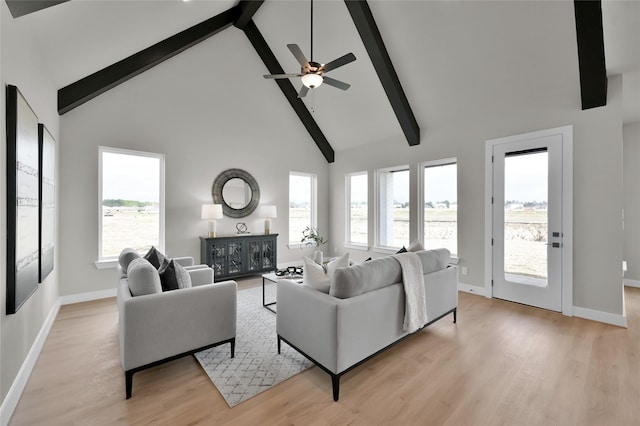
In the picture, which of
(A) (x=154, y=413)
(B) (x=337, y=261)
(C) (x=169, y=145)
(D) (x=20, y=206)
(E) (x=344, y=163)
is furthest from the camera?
(E) (x=344, y=163)

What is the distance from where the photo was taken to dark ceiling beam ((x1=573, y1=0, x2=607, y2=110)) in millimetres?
2729

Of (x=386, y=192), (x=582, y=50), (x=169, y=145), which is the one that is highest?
(x=582, y=50)

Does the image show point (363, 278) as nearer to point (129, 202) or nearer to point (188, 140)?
point (129, 202)

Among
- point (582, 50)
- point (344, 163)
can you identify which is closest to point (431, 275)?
point (582, 50)

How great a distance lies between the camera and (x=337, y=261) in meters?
2.54

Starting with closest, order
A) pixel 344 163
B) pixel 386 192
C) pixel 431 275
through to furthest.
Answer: pixel 431 275
pixel 386 192
pixel 344 163

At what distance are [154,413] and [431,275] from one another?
2554mm

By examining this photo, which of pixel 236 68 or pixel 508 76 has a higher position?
pixel 236 68

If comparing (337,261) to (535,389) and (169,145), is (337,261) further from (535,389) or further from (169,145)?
(169,145)

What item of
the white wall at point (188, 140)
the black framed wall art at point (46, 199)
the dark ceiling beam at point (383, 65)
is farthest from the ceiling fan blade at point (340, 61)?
the black framed wall art at point (46, 199)

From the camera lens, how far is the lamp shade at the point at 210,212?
184 inches

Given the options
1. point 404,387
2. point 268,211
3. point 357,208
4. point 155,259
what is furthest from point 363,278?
point 357,208

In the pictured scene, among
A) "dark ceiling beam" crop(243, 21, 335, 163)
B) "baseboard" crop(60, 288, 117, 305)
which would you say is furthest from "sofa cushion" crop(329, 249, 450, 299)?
"dark ceiling beam" crop(243, 21, 335, 163)

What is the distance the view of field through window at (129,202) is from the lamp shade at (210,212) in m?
0.75
